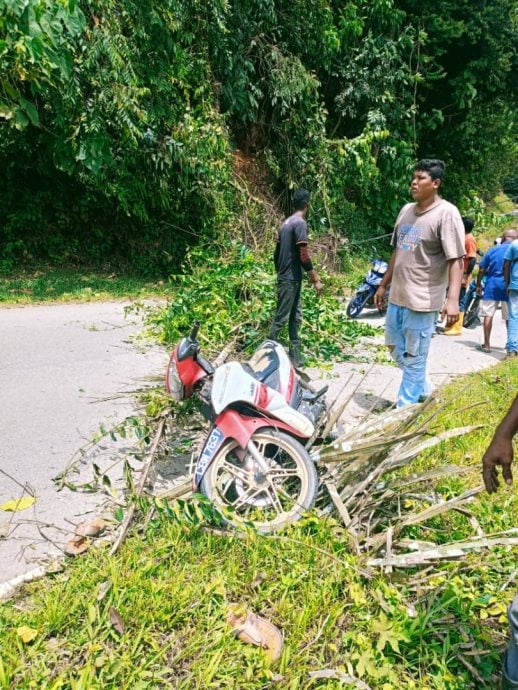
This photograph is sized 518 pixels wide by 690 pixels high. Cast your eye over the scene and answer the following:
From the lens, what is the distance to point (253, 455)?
276 cm

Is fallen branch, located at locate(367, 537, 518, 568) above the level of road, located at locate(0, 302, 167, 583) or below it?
above

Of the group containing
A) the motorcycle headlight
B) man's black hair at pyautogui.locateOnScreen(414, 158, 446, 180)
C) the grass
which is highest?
man's black hair at pyautogui.locateOnScreen(414, 158, 446, 180)

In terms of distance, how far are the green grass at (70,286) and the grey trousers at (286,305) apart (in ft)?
13.7

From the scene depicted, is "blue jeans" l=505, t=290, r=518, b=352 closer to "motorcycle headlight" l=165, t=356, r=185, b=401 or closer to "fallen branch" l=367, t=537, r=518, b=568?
"fallen branch" l=367, t=537, r=518, b=568

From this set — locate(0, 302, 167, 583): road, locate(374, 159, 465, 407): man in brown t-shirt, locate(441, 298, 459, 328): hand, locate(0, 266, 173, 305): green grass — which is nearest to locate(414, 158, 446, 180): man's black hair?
locate(374, 159, 465, 407): man in brown t-shirt

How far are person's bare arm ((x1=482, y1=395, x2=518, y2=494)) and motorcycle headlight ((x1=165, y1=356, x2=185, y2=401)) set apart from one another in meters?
1.85

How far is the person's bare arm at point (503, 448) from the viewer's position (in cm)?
186

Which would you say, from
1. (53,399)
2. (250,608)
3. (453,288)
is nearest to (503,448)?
(250,608)

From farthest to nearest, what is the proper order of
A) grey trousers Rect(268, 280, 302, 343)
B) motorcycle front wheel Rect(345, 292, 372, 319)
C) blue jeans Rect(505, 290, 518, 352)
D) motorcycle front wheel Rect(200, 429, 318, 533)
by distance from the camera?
motorcycle front wheel Rect(345, 292, 372, 319)
blue jeans Rect(505, 290, 518, 352)
grey trousers Rect(268, 280, 302, 343)
motorcycle front wheel Rect(200, 429, 318, 533)

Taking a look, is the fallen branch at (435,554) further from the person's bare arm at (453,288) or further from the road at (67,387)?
the person's bare arm at (453,288)

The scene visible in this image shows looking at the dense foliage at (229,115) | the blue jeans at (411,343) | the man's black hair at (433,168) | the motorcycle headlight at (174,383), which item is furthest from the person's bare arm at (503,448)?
the dense foliage at (229,115)

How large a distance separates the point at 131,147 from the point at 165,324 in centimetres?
374

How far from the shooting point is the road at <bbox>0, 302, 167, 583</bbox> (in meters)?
2.75

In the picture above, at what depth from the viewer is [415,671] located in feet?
6.70
